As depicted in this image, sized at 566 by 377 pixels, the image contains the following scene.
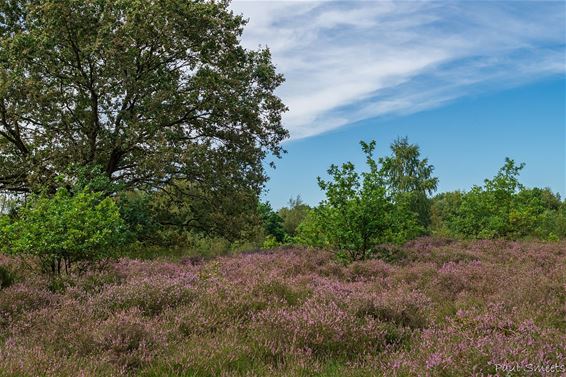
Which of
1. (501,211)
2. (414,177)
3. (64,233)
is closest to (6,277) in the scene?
(64,233)

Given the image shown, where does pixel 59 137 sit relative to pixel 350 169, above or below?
above

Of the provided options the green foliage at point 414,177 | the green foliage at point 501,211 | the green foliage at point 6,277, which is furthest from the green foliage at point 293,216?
the green foliage at point 6,277

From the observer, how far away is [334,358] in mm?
4926

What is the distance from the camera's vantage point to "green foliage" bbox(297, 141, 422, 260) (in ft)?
43.0

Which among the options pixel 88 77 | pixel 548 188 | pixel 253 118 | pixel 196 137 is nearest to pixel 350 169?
pixel 253 118

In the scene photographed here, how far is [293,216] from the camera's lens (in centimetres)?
5769

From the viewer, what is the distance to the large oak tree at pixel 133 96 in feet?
58.7

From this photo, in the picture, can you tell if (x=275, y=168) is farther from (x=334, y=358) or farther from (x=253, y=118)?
(x=334, y=358)

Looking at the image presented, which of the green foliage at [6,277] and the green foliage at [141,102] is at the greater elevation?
the green foliage at [141,102]

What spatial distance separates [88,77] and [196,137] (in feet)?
16.3

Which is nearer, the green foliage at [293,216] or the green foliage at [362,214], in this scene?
the green foliage at [362,214]

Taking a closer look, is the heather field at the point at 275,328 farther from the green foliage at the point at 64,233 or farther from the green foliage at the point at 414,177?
the green foliage at the point at 414,177

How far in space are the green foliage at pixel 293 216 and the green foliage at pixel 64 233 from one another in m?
40.2

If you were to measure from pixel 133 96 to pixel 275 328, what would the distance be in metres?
16.1
